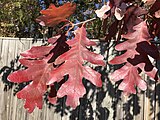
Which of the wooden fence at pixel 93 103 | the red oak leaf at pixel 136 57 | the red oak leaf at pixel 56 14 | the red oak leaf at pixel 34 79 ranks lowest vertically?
the wooden fence at pixel 93 103

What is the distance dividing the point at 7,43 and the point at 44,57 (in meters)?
3.00

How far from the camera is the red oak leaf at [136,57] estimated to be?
76cm

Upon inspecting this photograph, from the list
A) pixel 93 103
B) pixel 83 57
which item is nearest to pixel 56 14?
pixel 83 57

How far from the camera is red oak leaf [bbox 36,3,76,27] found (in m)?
0.84

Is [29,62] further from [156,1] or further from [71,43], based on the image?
[156,1]

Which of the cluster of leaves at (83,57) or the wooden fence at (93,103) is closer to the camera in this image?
the cluster of leaves at (83,57)

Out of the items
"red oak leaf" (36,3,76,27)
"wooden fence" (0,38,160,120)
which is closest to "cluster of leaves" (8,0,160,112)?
"red oak leaf" (36,3,76,27)

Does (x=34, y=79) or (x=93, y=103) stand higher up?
(x=34, y=79)

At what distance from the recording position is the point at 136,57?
761 mm

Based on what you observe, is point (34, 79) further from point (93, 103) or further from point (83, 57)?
point (93, 103)

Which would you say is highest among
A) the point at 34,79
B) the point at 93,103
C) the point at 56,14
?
the point at 56,14

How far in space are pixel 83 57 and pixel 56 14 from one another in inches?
5.6

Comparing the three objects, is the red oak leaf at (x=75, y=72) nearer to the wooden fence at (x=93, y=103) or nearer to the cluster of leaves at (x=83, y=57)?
the cluster of leaves at (x=83, y=57)

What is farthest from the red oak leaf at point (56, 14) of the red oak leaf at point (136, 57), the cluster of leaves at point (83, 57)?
the red oak leaf at point (136, 57)
